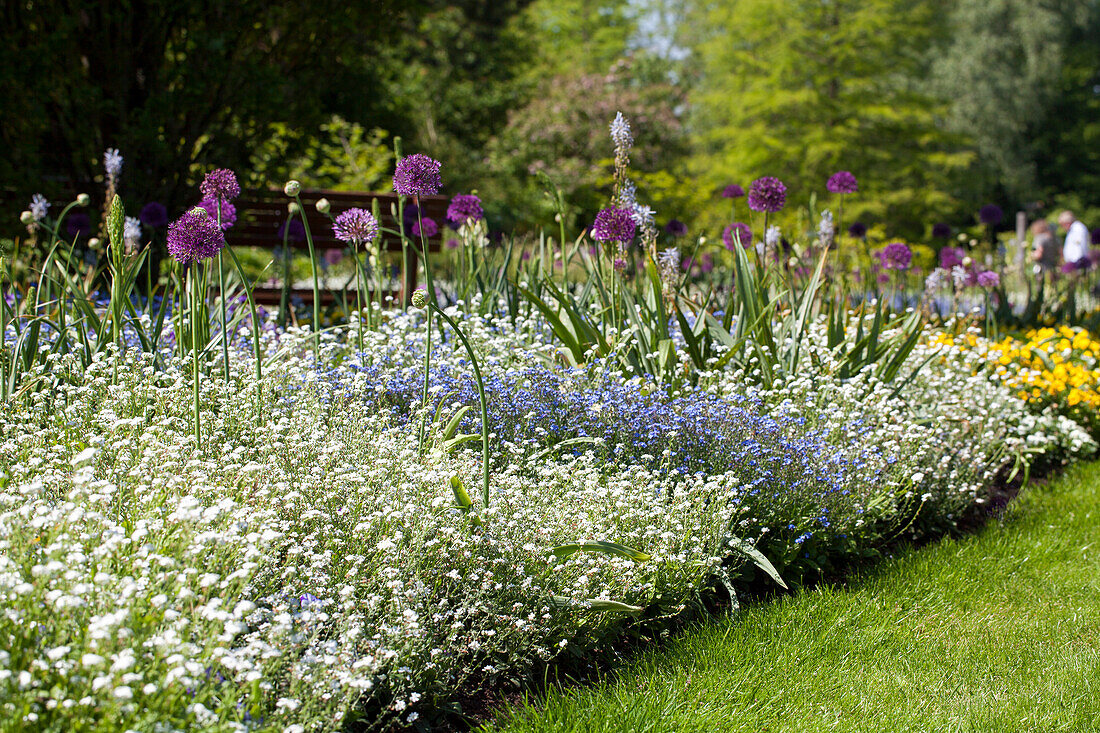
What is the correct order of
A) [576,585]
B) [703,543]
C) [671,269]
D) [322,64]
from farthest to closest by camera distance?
[322,64] < [671,269] < [703,543] < [576,585]

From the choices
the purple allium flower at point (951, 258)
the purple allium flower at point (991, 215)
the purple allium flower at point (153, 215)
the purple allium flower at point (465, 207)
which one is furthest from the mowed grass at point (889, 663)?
the purple allium flower at point (991, 215)

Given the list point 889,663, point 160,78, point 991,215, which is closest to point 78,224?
point 160,78

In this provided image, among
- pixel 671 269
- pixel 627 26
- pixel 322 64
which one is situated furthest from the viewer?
pixel 627 26

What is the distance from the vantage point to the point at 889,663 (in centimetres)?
270

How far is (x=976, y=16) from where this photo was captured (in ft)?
105

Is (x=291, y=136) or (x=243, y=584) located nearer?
(x=243, y=584)

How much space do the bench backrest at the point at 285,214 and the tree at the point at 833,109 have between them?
15.3 meters

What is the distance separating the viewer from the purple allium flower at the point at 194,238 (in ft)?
9.14

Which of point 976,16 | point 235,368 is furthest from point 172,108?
point 976,16

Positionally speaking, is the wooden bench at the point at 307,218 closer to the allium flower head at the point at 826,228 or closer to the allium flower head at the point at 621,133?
the allium flower head at the point at 621,133

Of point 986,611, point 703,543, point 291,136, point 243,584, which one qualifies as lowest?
point 986,611

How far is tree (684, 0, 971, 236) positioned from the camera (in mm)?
21031

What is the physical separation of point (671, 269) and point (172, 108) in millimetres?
4200

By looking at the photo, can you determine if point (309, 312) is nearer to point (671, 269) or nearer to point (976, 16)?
point (671, 269)
